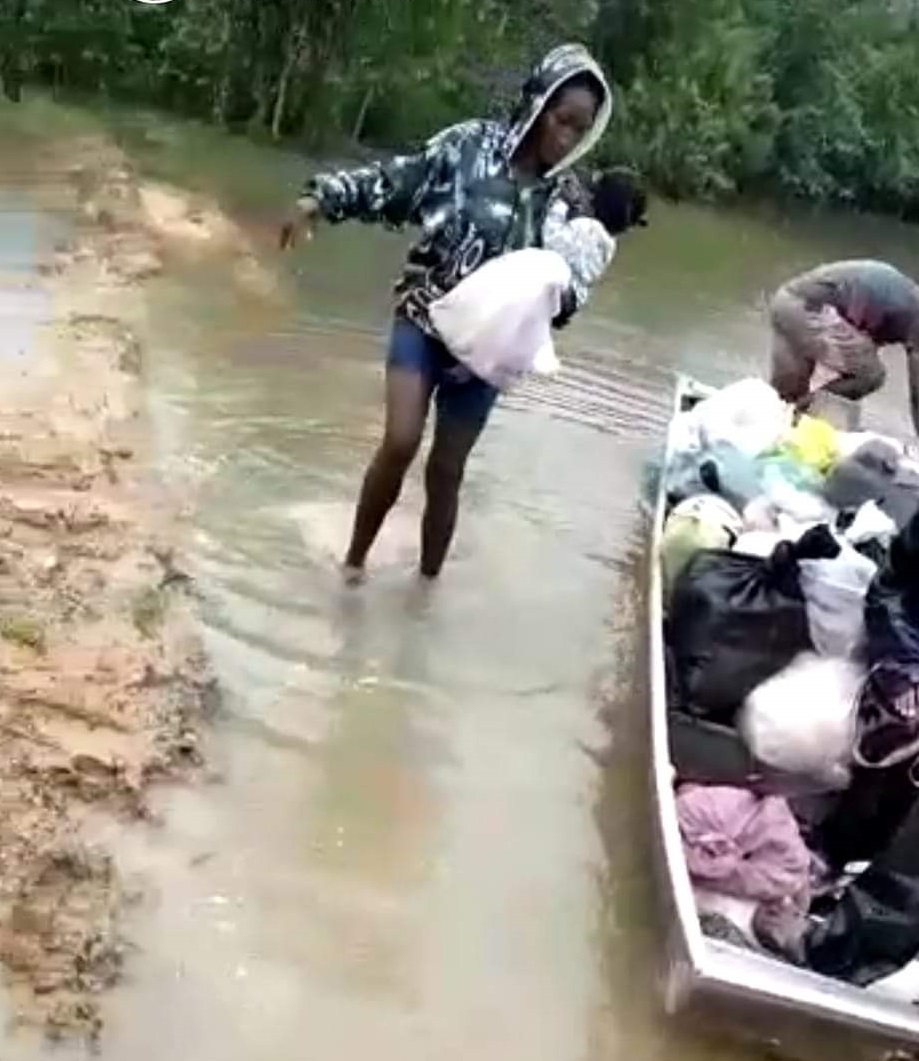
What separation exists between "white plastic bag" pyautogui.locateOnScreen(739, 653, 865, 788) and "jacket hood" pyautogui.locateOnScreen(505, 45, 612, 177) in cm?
173

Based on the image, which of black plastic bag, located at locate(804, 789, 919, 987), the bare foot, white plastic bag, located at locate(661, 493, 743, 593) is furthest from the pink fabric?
the bare foot

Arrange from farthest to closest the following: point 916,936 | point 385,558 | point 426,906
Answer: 1. point 385,558
2. point 426,906
3. point 916,936

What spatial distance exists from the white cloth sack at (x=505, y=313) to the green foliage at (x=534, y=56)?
36.7 ft

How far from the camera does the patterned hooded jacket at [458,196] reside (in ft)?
20.9

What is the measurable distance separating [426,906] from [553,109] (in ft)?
8.03

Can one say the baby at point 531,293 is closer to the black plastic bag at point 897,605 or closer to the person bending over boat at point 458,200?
the person bending over boat at point 458,200

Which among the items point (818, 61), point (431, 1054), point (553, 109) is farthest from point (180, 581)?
point (818, 61)

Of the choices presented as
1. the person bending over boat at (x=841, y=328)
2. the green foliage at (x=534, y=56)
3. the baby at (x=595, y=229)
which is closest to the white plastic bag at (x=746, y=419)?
the person bending over boat at (x=841, y=328)

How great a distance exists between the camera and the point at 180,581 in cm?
682

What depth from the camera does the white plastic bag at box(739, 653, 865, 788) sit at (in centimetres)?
555

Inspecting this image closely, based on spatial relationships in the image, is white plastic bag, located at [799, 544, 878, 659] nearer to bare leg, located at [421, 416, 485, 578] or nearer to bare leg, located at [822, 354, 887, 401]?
bare leg, located at [421, 416, 485, 578]

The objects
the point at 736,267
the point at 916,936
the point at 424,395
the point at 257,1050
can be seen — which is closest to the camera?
the point at 257,1050

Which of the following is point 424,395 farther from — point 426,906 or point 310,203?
point 426,906

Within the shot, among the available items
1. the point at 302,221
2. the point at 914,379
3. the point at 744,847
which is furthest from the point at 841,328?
the point at 744,847
